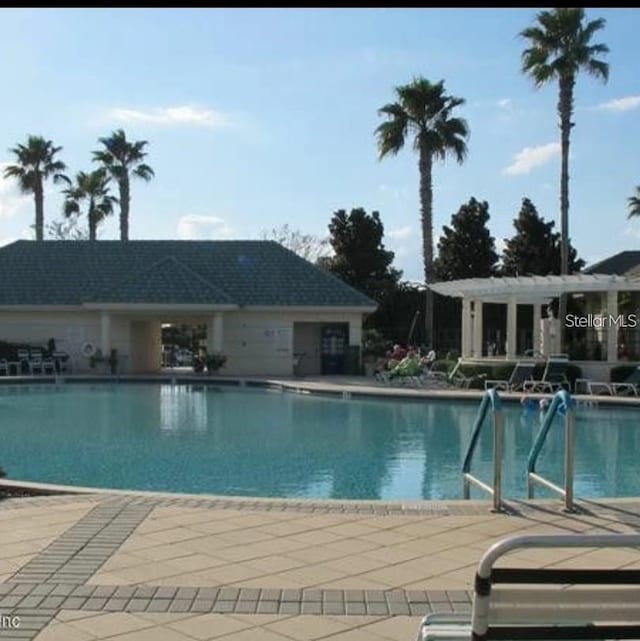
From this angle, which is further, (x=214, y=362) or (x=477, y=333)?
(x=214, y=362)

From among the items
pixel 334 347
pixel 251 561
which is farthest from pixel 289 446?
pixel 334 347

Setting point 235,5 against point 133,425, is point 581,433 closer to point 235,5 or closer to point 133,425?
point 133,425

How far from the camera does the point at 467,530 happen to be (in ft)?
21.7

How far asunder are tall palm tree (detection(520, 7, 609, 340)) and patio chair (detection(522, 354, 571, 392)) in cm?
623

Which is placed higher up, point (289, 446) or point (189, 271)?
point (189, 271)

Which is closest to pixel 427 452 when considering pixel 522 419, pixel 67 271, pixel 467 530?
pixel 522 419

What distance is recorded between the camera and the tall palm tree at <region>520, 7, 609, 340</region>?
29.8 meters

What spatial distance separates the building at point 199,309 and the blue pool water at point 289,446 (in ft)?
30.3

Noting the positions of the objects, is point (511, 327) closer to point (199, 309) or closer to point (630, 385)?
point (630, 385)

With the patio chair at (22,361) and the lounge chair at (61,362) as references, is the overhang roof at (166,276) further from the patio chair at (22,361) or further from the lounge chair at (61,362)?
the patio chair at (22,361)

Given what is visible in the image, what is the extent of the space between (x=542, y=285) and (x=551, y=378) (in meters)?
2.80

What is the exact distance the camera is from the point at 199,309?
31.4 m

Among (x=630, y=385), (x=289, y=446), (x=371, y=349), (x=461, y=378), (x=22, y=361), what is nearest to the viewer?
(x=289, y=446)

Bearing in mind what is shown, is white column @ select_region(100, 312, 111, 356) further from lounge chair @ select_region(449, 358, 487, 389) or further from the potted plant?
lounge chair @ select_region(449, 358, 487, 389)
